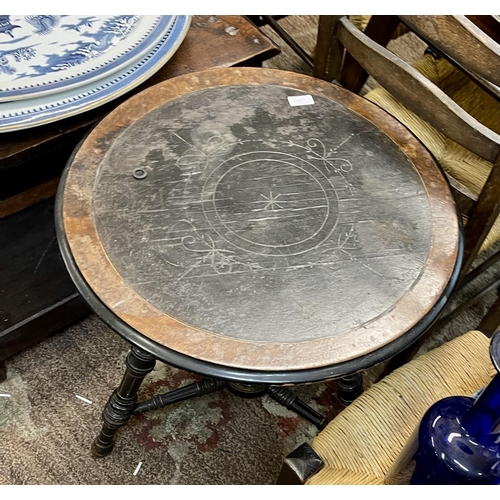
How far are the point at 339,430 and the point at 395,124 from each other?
51 cm

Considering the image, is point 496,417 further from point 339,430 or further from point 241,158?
point 241,158

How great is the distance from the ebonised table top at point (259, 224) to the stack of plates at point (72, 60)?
48 mm

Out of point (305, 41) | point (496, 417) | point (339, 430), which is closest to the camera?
point (496, 417)

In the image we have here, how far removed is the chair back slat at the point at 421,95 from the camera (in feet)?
2.99

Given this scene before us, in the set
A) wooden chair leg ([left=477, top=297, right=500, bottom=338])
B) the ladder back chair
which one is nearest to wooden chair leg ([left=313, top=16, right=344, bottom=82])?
the ladder back chair

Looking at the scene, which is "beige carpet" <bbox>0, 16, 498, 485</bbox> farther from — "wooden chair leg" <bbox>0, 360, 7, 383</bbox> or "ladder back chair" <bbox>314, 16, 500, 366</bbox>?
"ladder back chair" <bbox>314, 16, 500, 366</bbox>

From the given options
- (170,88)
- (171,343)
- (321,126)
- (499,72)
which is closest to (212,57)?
(170,88)

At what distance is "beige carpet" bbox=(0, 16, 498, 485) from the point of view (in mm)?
1192

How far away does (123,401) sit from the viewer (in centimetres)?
107

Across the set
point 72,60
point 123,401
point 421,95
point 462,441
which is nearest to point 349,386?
point 123,401

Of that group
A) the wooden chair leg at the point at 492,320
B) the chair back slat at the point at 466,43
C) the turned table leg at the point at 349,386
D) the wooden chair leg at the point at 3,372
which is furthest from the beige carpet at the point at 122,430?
the chair back slat at the point at 466,43

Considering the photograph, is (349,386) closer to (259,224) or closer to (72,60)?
(259,224)

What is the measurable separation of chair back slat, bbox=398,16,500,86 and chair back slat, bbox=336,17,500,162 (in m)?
0.06

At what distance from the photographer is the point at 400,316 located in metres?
0.77
